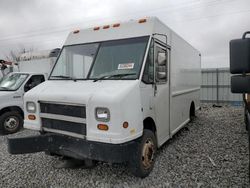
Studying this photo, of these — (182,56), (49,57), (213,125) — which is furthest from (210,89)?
(49,57)

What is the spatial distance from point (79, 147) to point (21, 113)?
4.96 meters

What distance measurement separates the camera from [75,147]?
363 cm

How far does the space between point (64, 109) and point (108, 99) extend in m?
0.95

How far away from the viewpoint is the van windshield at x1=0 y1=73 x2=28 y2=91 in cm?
759

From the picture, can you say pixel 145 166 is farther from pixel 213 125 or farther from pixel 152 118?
pixel 213 125

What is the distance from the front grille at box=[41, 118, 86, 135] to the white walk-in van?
0.02 m

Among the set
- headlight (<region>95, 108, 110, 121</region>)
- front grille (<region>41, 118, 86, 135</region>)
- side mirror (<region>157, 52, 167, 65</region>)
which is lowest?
front grille (<region>41, 118, 86, 135</region>)

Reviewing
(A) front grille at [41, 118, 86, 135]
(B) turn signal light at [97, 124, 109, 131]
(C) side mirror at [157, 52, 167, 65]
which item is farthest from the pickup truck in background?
(A) front grille at [41, 118, 86, 135]

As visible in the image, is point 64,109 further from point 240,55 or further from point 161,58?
point 240,55

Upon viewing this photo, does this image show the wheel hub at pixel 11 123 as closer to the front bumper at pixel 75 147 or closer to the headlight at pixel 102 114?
the front bumper at pixel 75 147

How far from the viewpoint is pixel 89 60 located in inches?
173

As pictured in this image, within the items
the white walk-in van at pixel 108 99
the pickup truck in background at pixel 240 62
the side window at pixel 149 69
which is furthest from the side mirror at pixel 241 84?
the side window at pixel 149 69

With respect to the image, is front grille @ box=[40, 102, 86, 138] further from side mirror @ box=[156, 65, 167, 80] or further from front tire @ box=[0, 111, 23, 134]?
front tire @ box=[0, 111, 23, 134]

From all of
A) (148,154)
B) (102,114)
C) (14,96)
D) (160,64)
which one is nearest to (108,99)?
(102,114)
